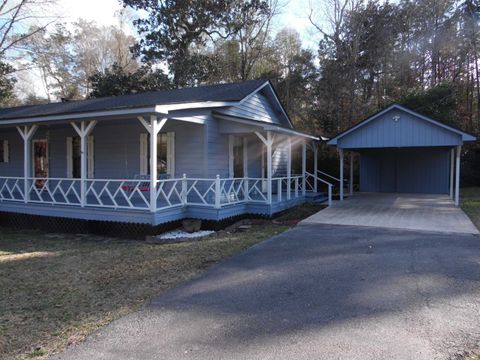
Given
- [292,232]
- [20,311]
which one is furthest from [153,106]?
[20,311]

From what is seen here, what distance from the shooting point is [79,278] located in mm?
5746

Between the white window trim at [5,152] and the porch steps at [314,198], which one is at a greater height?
the white window trim at [5,152]

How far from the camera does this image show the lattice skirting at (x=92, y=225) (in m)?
9.43

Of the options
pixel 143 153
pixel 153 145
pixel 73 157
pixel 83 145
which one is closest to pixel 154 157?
pixel 153 145

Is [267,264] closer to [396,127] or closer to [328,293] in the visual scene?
[328,293]

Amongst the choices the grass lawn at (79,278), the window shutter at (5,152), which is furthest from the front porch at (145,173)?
the grass lawn at (79,278)

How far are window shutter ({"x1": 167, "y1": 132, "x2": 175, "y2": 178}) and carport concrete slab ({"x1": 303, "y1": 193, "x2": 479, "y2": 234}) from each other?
14.3 ft

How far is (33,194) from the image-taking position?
12.6 m

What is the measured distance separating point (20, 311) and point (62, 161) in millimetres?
9980

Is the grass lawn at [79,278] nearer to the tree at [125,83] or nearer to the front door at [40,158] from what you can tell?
the front door at [40,158]

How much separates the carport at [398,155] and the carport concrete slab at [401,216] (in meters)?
1.88

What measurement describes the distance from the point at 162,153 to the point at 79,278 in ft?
21.1

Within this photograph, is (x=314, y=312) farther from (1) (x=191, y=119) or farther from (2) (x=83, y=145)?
(2) (x=83, y=145)

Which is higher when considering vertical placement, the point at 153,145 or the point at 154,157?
the point at 153,145
